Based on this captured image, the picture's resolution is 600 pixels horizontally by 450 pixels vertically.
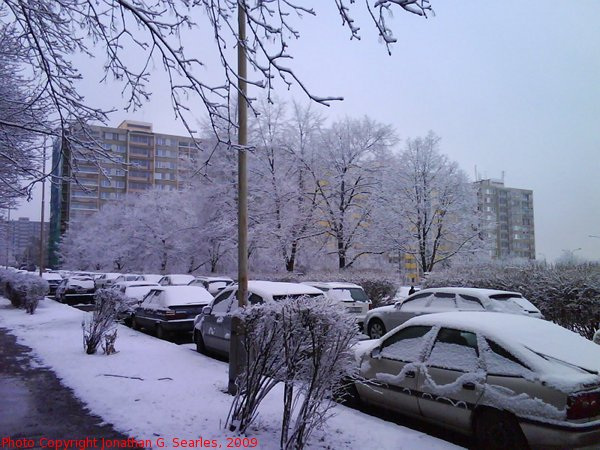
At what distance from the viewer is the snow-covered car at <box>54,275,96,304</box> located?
27.1 metres

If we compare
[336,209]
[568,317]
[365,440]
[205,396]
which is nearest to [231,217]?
[336,209]

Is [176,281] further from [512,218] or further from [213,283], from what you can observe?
[512,218]

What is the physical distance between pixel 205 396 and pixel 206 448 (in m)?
1.92

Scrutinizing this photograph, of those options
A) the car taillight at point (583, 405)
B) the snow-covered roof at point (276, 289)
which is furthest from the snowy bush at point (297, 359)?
the snow-covered roof at point (276, 289)

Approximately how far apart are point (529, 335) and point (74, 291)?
27.5 meters

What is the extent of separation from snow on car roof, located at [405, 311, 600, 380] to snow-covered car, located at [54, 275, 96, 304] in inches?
1005

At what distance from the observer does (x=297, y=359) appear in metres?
4.61

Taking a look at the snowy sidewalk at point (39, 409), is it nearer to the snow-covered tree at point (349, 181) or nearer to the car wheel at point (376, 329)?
the car wheel at point (376, 329)

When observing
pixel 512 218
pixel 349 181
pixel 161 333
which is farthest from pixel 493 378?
pixel 512 218

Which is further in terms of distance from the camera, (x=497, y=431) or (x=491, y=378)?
(x=491, y=378)

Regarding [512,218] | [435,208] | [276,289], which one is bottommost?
[276,289]

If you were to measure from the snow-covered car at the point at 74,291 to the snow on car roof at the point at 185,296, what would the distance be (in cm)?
1594

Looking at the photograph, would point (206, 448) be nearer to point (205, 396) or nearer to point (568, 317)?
→ point (205, 396)

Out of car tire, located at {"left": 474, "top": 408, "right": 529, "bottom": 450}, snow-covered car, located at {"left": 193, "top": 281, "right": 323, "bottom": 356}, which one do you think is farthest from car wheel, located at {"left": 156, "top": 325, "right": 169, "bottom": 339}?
car tire, located at {"left": 474, "top": 408, "right": 529, "bottom": 450}
